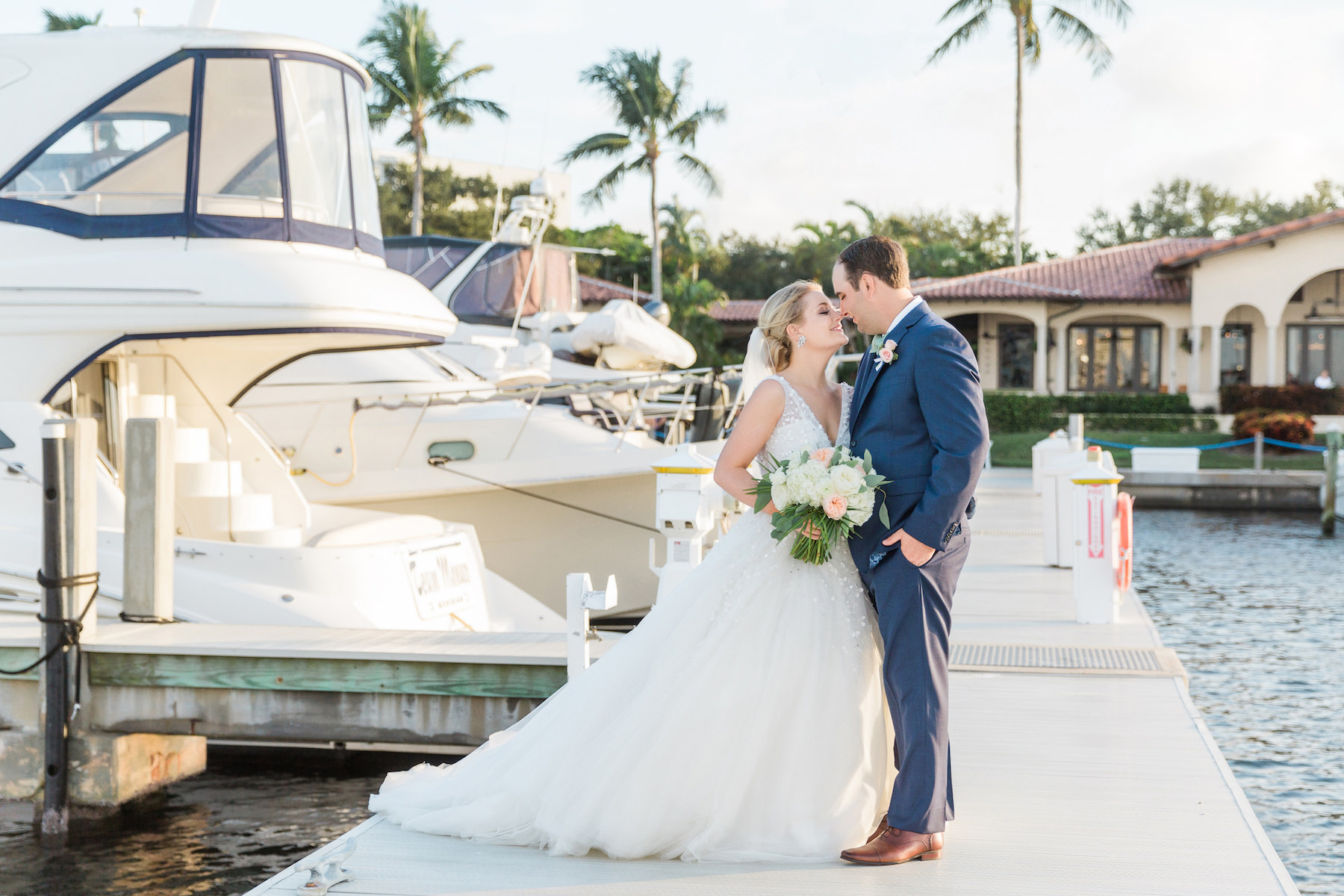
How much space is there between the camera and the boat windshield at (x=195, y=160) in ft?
27.8

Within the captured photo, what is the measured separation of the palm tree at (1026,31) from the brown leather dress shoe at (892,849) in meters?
38.0

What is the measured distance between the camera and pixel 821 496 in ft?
12.3

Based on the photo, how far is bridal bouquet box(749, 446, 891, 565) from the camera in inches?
146

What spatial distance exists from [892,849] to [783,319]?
167cm

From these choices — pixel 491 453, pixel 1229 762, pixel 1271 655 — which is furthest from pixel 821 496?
pixel 491 453

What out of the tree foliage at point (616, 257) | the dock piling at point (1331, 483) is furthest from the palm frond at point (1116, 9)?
the dock piling at point (1331, 483)

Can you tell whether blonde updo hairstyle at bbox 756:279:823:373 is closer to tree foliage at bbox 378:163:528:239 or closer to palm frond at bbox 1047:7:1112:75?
palm frond at bbox 1047:7:1112:75

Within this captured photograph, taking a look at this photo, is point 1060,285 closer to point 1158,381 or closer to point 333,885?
point 1158,381

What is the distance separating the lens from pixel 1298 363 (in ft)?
106

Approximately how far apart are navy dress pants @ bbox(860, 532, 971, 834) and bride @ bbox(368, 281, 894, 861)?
0.14 metres

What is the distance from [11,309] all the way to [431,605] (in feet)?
10.8

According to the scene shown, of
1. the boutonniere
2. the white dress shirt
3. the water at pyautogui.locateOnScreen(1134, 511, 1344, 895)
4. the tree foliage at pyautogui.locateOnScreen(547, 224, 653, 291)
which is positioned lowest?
the water at pyautogui.locateOnScreen(1134, 511, 1344, 895)

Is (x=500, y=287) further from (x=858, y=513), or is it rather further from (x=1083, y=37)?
(x=1083, y=37)

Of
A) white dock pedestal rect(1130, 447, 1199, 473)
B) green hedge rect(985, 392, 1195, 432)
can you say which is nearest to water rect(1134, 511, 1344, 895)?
white dock pedestal rect(1130, 447, 1199, 473)
